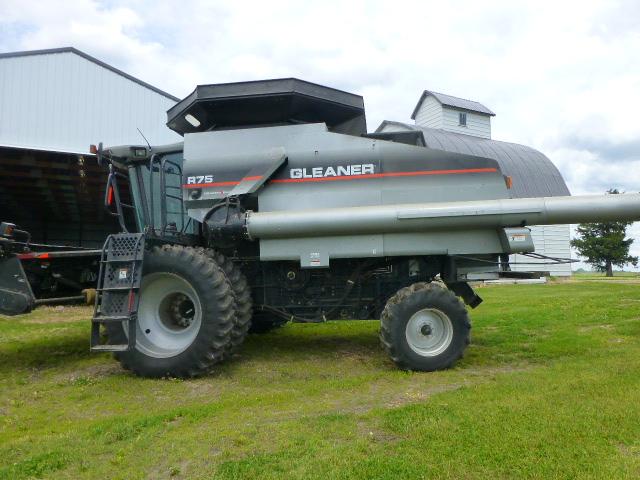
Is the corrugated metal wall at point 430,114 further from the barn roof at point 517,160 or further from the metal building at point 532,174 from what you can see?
the metal building at point 532,174

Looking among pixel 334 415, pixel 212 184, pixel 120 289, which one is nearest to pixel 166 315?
pixel 120 289

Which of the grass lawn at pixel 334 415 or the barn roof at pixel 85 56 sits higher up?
the barn roof at pixel 85 56

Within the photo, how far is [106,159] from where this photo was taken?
7293 millimetres

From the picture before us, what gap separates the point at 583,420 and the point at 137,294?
4.65 meters

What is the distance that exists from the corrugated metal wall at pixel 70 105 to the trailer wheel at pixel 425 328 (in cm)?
1016

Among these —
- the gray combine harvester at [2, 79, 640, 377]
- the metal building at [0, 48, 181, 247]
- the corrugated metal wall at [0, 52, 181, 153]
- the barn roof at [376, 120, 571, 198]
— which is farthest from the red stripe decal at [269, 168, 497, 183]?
the barn roof at [376, 120, 571, 198]

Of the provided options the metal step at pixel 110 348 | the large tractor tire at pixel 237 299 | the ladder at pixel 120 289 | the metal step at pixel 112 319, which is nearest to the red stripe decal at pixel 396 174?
the large tractor tire at pixel 237 299

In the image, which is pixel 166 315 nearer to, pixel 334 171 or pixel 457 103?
pixel 334 171

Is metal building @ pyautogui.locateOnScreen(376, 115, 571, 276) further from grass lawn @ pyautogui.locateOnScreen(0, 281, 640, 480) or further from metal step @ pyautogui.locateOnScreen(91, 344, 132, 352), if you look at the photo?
metal step @ pyautogui.locateOnScreen(91, 344, 132, 352)

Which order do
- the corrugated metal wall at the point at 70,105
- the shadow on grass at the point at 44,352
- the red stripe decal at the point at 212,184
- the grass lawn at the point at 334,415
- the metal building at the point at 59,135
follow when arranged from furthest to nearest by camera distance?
the corrugated metal wall at the point at 70,105, the metal building at the point at 59,135, the shadow on grass at the point at 44,352, the red stripe decal at the point at 212,184, the grass lawn at the point at 334,415

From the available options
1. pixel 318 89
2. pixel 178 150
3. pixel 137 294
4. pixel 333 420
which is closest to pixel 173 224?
pixel 178 150

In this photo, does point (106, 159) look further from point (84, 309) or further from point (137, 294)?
point (84, 309)

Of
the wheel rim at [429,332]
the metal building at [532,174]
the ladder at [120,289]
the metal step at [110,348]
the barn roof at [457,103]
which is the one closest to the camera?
the metal step at [110,348]

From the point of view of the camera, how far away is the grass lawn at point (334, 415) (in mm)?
3336
